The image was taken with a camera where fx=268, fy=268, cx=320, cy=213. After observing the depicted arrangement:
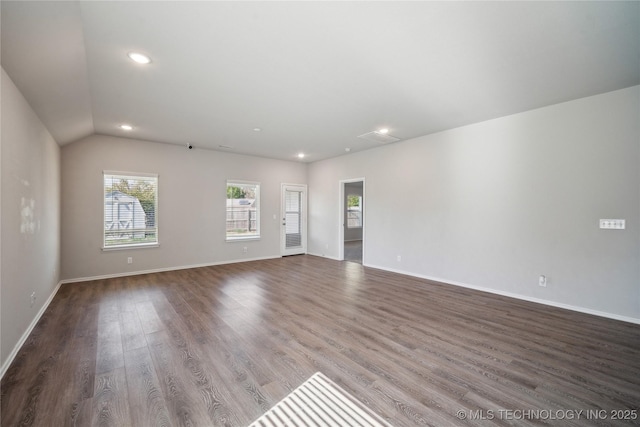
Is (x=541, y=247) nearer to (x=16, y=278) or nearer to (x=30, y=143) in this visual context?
(x=16, y=278)

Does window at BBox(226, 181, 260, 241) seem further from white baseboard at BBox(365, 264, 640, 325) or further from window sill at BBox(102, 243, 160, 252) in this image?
white baseboard at BBox(365, 264, 640, 325)

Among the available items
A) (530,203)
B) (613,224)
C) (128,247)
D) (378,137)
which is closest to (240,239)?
(128,247)

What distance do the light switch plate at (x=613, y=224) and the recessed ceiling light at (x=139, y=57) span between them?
5.48m

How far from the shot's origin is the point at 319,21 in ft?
6.83

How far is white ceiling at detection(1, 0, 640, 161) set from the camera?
1.97 metres

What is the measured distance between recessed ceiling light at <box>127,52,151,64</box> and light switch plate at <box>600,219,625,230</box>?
5484mm

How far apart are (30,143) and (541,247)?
652cm

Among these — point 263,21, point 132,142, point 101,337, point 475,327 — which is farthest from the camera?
point 132,142

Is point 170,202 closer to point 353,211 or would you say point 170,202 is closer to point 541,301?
point 541,301

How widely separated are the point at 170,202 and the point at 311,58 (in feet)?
15.3

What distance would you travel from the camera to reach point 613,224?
329 cm

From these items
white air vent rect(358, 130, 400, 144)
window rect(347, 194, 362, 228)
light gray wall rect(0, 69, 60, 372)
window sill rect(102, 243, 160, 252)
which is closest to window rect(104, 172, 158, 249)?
window sill rect(102, 243, 160, 252)

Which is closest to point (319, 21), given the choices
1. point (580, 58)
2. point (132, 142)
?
point (580, 58)

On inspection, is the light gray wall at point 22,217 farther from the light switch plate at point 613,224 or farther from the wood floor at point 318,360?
the light switch plate at point 613,224
